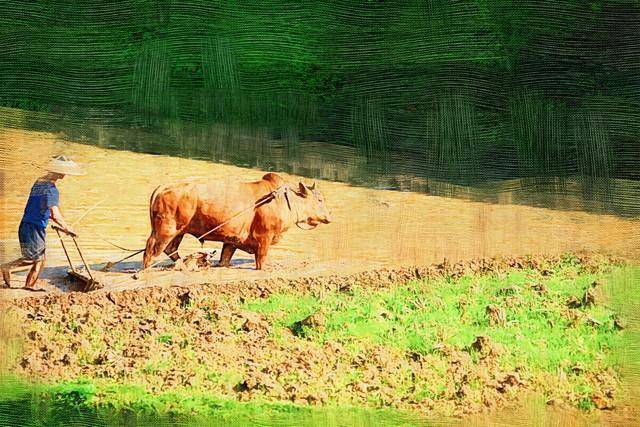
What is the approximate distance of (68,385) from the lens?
6523 millimetres

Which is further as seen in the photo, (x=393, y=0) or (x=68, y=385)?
(x=393, y=0)

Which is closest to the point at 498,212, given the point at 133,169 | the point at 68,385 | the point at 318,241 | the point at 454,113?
the point at 454,113

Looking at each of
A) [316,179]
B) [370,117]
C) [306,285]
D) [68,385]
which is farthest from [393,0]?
[68,385]

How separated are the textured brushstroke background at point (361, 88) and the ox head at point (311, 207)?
0.11m

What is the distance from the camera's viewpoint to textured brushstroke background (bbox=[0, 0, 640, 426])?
6.78 meters

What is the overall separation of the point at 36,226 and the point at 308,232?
1.54 metres

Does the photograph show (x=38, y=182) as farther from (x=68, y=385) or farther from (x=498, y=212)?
(x=498, y=212)

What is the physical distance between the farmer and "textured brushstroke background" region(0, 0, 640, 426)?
0.34 metres

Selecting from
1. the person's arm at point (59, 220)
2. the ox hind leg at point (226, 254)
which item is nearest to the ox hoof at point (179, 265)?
the ox hind leg at point (226, 254)

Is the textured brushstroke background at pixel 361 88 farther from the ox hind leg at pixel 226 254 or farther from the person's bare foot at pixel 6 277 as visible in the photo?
the person's bare foot at pixel 6 277

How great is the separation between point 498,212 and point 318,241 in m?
1.07

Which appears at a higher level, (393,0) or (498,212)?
(393,0)

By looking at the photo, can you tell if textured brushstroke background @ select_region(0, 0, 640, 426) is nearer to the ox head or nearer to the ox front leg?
the ox head

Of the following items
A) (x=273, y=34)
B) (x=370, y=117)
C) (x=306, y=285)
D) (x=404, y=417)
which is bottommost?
(x=404, y=417)
